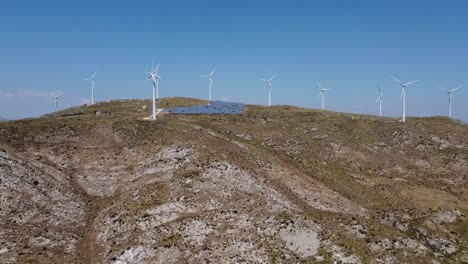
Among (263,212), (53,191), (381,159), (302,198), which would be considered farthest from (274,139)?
(53,191)

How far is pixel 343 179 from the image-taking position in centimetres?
9769

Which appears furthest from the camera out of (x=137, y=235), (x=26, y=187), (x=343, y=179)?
(x=343, y=179)

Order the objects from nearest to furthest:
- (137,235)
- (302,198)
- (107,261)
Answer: (107,261)
(137,235)
(302,198)

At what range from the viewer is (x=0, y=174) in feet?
249

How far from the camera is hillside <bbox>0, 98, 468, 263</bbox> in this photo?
209ft

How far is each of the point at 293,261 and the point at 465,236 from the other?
130 ft

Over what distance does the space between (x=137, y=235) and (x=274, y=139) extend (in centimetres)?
6529

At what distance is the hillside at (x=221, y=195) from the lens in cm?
6384

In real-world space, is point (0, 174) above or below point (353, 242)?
above

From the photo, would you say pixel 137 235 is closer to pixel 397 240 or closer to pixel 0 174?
pixel 0 174

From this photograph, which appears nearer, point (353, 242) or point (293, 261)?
point (293, 261)

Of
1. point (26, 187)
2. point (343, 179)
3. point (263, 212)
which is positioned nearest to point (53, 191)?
point (26, 187)

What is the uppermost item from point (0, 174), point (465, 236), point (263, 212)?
point (0, 174)

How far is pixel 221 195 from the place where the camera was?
2963 inches
